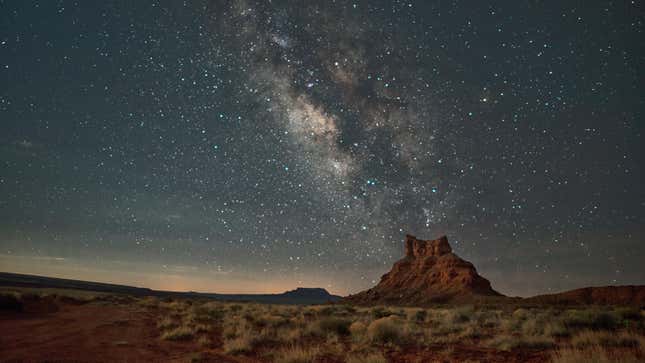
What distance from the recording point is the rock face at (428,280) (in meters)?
64.8

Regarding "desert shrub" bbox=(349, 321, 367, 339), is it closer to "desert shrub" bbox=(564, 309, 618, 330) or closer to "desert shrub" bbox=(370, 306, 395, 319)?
"desert shrub" bbox=(370, 306, 395, 319)

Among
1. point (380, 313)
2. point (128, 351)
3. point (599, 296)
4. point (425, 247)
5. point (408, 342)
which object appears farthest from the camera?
point (425, 247)

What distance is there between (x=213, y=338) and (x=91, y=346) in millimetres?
4251

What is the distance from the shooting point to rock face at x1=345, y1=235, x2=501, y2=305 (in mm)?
64750

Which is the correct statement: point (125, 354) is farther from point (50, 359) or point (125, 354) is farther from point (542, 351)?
point (542, 351)

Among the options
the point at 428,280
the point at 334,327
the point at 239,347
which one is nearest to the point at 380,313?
A: the point at 334,327

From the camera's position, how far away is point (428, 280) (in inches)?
Answer: 3034

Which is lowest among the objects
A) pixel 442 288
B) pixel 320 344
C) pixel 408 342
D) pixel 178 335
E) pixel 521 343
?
pixel 442 288

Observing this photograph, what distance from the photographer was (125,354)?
9.84 meters

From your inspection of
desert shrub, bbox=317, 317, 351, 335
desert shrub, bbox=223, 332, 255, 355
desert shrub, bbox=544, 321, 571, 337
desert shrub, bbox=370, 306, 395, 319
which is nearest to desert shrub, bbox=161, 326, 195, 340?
desert shrub, bbox=223, 332, 255, 355

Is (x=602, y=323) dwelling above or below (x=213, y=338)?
above

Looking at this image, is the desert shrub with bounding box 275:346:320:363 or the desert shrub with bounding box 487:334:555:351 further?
the desert shrub with bounding box 487:334:555:351

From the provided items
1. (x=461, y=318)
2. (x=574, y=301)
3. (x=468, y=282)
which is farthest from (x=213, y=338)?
(x=468, y=282)

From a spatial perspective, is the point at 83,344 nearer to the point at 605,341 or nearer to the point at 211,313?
the point at 211,313
